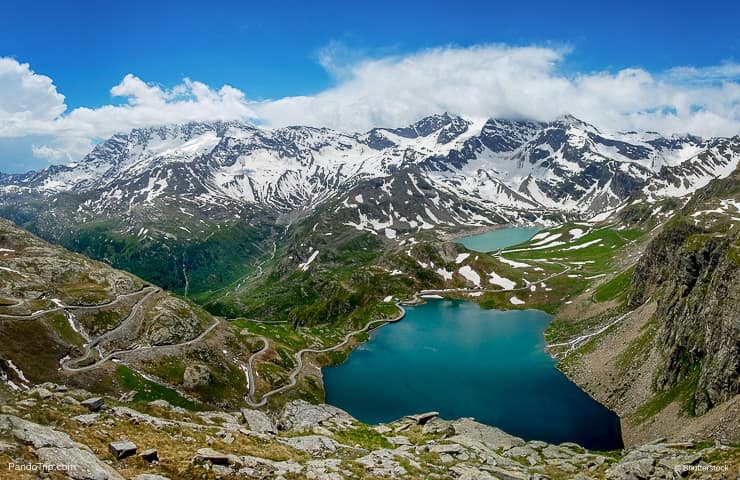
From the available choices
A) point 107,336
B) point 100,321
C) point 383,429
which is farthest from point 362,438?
point 100,321

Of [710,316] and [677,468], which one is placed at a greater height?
[710,316]

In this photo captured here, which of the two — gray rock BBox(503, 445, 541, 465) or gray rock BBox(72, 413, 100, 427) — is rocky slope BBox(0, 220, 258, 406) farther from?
gray rock BBox(503, 445, 541, 465)

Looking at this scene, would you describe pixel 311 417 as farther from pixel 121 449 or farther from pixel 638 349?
pixel 638 349

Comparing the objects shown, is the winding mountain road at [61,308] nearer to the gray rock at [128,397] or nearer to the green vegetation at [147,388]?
the green vegetation at [147,388]

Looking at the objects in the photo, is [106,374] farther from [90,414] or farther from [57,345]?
[90,414]

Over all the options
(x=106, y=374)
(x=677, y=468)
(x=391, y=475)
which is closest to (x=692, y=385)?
(x=677, y=468)

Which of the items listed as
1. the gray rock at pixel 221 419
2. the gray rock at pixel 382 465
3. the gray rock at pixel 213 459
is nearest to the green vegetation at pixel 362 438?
Answer: the gray rock at pixel 382 465
